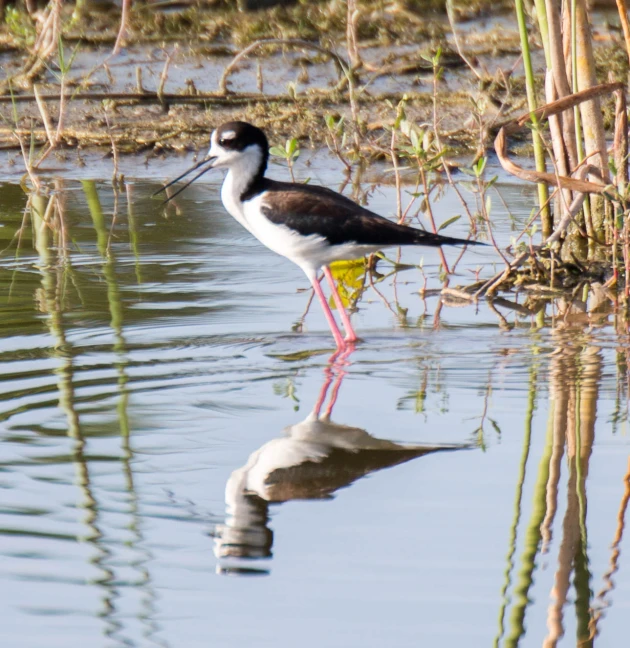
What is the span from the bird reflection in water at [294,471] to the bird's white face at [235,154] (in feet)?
5.74

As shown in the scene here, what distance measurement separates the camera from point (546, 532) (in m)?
3.32

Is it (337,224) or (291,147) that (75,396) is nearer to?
(337,224)

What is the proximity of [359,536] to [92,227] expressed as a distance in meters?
4.74

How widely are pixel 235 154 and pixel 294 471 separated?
2.40 metres

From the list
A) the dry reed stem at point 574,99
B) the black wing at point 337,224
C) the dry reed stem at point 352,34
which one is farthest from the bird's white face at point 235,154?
the dry reed stem at point 352,34

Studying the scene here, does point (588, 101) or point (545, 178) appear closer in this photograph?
point (545, 178)

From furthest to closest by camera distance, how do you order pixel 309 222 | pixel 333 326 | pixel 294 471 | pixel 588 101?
pixel 588 101
pixel 309 222
pixel 333 326
pixel 294 471

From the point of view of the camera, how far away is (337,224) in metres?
5.61

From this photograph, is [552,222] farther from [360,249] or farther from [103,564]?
[103,564]

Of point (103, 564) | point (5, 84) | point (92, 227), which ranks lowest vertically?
point (103, 564)

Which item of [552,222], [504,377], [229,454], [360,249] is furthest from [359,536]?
[552,222]

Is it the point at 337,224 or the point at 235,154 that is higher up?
the point at 235,154

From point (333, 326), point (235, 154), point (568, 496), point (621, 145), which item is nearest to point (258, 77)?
point (235, 154)

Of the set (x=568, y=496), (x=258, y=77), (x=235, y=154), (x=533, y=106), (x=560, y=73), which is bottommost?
(x=568, y=496)
